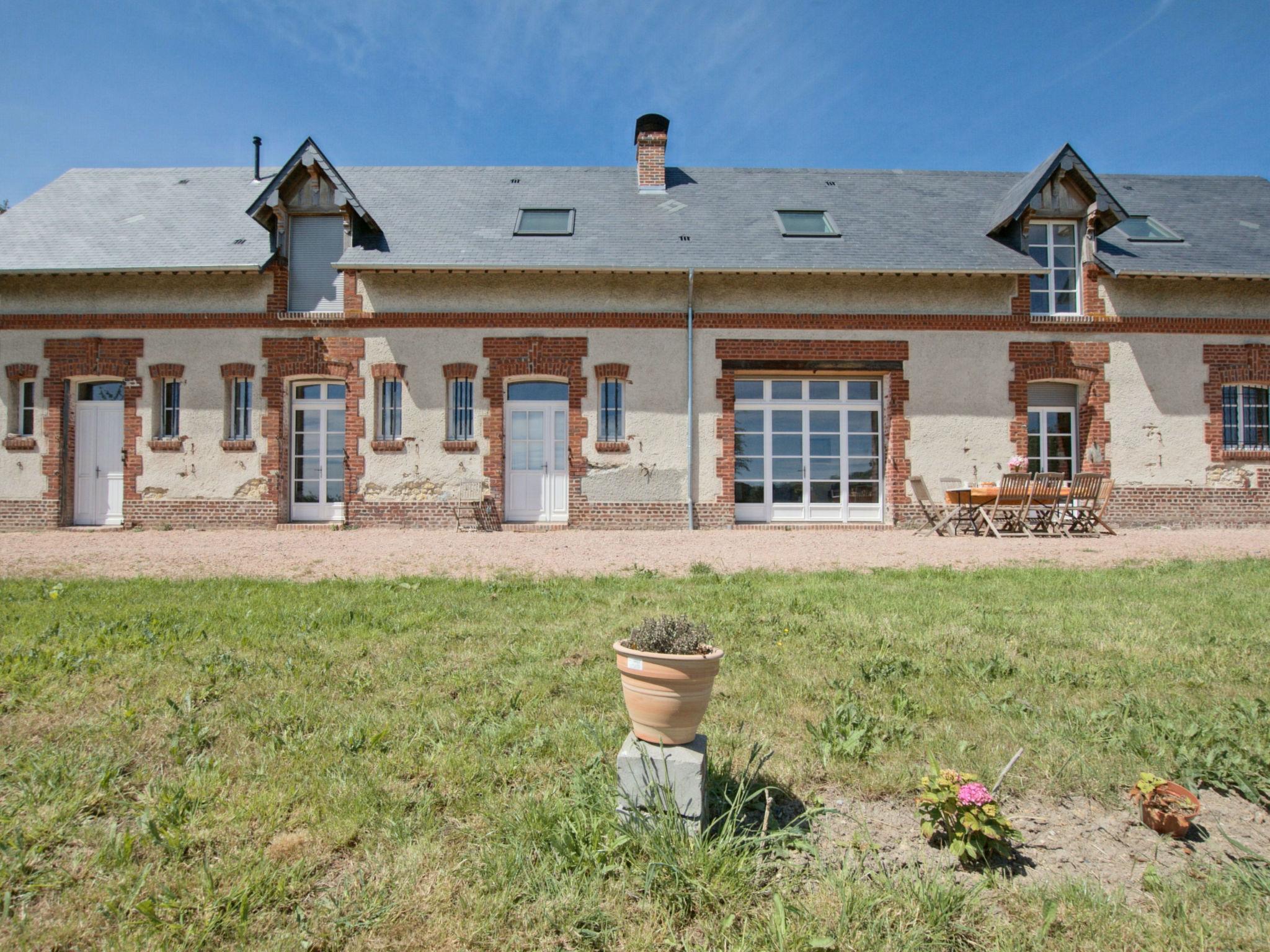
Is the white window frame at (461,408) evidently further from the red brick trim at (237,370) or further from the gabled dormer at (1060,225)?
the gabled dormer at (1060,225)

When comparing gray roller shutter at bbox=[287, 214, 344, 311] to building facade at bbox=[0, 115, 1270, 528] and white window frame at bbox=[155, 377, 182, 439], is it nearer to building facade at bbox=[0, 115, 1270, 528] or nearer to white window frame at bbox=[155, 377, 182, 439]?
building facade at bbox=[0, 115, 1270, 528]

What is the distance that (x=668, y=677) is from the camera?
207 centimetres

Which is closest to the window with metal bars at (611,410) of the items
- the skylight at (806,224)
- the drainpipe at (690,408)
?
the drainpipe at (690,408)

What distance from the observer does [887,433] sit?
12.5 meters

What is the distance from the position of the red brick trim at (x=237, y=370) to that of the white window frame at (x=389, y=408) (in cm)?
220

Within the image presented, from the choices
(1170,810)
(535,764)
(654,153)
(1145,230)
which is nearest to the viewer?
(1170,810)

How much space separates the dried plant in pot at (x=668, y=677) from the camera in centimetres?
207

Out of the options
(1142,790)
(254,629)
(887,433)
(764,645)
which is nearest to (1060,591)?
(764,645)

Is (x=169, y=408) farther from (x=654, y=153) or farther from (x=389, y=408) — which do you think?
(x=654, y=153)

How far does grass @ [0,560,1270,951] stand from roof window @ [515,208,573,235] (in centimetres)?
959

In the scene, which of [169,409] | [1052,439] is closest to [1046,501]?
[1052,439]

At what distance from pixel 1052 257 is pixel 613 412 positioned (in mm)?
8486

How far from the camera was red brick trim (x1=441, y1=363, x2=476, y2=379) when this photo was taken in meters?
12.1

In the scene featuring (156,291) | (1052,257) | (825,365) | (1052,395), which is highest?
(1052,257)
